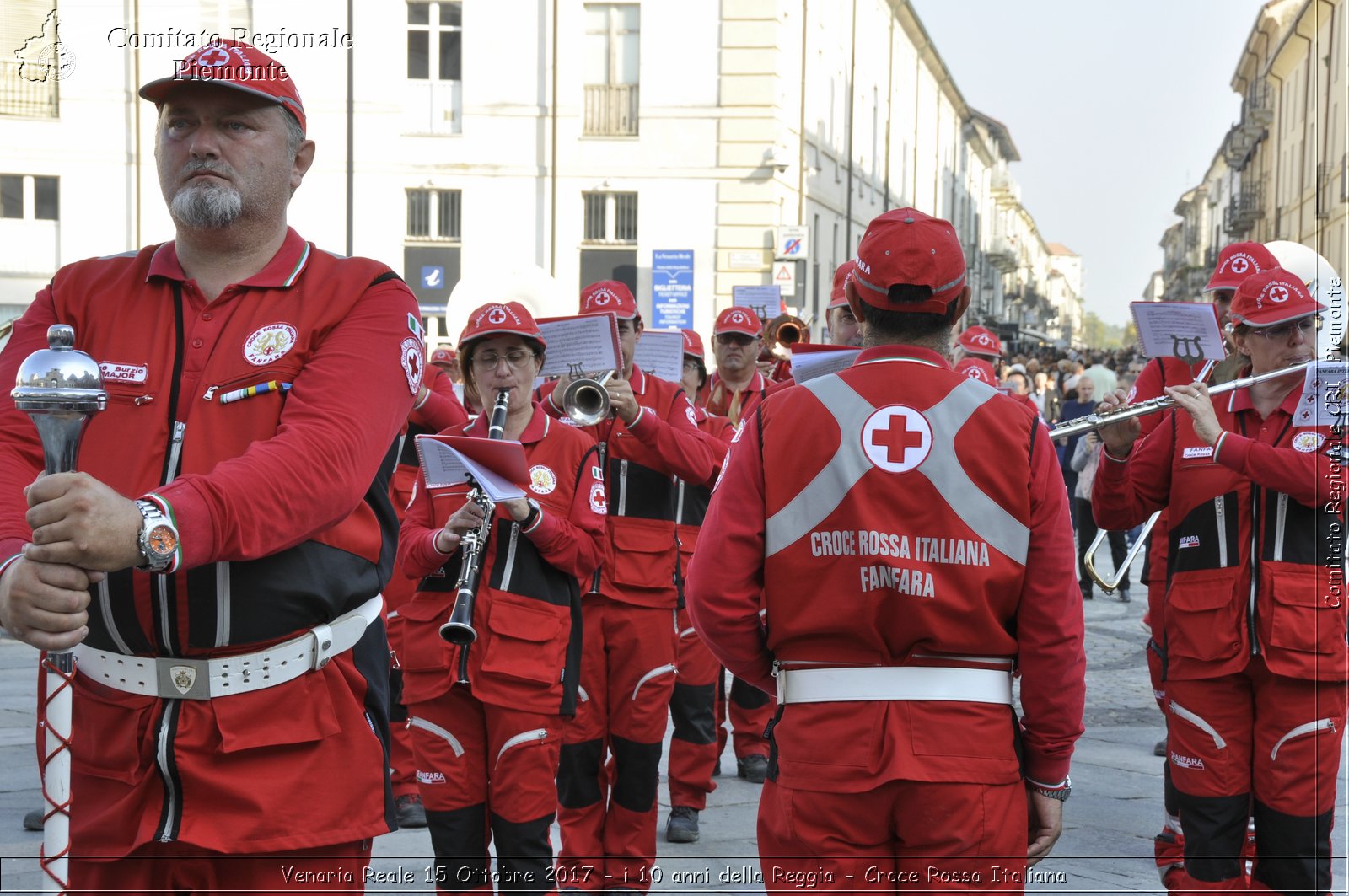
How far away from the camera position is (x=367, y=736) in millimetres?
2889

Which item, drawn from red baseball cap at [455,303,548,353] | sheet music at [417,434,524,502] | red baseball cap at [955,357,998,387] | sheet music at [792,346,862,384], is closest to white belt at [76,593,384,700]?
sheet music at [792,346,862,384]

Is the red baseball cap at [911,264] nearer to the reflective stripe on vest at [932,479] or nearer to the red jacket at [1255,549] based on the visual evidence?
the reflective stripe on vest at [932,479]

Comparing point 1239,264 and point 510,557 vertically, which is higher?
point 1239,264

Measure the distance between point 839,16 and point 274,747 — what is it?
1421 inches

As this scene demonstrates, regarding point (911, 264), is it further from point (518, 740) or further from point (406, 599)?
point (406, 599)

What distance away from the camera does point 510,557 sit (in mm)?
5242

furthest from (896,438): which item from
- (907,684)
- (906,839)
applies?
(906,839)

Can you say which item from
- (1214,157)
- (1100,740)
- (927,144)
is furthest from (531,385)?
(1214,157)

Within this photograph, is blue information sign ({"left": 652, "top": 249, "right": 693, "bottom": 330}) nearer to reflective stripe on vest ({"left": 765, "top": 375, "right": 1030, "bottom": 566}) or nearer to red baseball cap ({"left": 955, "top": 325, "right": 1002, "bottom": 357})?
red baseball cap ({"left": 955, "top": 325, "right": 1002, "bottom": 357})

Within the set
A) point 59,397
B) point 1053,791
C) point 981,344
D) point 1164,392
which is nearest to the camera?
point 59,397

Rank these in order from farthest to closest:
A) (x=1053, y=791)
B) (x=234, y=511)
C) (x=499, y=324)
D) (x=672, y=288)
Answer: (x=672, y=288)
(x=499, y=324)
(x=1053, y=791)
(x=234, y=511)

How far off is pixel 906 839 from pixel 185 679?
5.06 ft

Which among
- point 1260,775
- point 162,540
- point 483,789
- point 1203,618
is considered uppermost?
point 162,540

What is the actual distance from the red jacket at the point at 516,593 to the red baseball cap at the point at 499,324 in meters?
0.31
